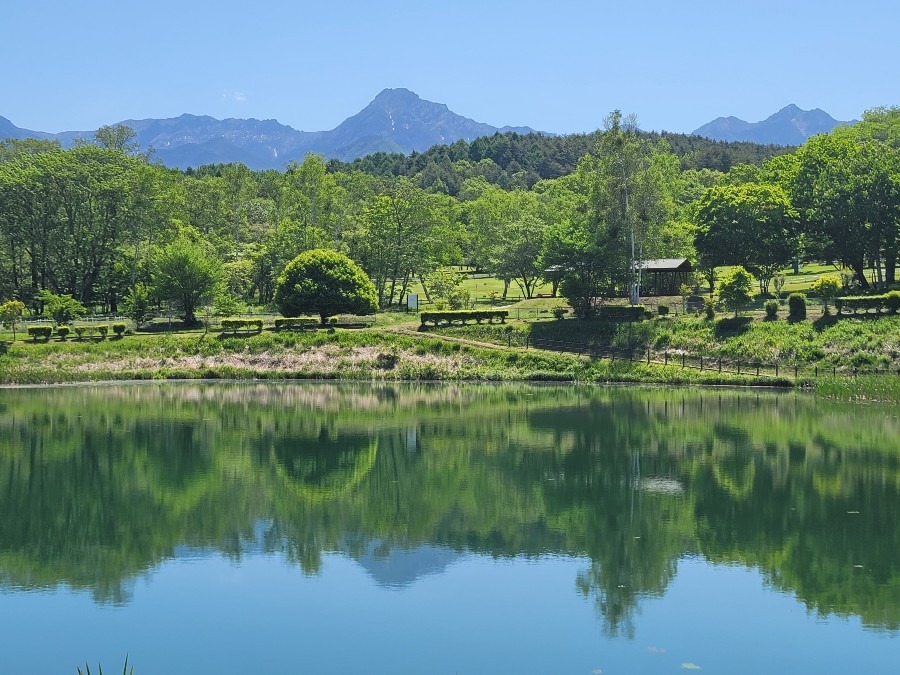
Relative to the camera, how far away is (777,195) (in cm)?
7606

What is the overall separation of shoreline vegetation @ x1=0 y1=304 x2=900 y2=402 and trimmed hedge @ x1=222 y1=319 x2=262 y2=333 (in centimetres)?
43

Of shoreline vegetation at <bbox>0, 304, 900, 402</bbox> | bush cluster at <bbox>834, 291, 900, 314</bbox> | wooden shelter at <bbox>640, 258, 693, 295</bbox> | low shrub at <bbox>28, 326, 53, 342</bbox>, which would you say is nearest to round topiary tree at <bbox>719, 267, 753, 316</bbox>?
shoreline vegetation at <bbox>0, 304, 900, 402</bbox>

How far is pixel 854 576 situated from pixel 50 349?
184ft

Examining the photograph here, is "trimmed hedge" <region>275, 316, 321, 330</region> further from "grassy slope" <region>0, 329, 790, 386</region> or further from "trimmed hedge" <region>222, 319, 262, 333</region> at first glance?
"grassy slope" <region>0, 329, 790, 386</region>

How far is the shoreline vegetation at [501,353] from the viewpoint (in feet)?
187

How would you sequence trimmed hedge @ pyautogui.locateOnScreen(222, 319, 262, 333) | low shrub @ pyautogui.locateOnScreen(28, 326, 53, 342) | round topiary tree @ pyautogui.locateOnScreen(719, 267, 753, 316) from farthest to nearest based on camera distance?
trimmed hedge @ pyautogui.locateOnScreen(222, 319, 262, 333)
low shrub @ pyautogui.locateOnScreen(28, 326, 53, 342)
round topiary tree @ pyautogui.locateOnScreen(719, 267, 753, 316)

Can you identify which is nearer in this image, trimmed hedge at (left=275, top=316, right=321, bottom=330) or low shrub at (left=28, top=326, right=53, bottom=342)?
low shrub at (left=28, top=326, right=53, bottom=342)

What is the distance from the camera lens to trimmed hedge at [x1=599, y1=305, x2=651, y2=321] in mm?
68000

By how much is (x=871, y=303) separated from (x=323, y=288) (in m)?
38.0

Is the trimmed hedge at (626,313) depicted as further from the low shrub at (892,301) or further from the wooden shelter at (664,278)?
the low shrub at (892,301)

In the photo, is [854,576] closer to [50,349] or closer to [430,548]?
[430,548]

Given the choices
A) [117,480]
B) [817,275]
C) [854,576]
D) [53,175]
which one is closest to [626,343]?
[817,275]

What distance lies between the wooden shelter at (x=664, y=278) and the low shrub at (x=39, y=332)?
44755 millimetres

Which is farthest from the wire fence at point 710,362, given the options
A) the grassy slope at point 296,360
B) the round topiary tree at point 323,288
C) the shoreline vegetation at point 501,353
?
the round topiary tree at point 323,288
